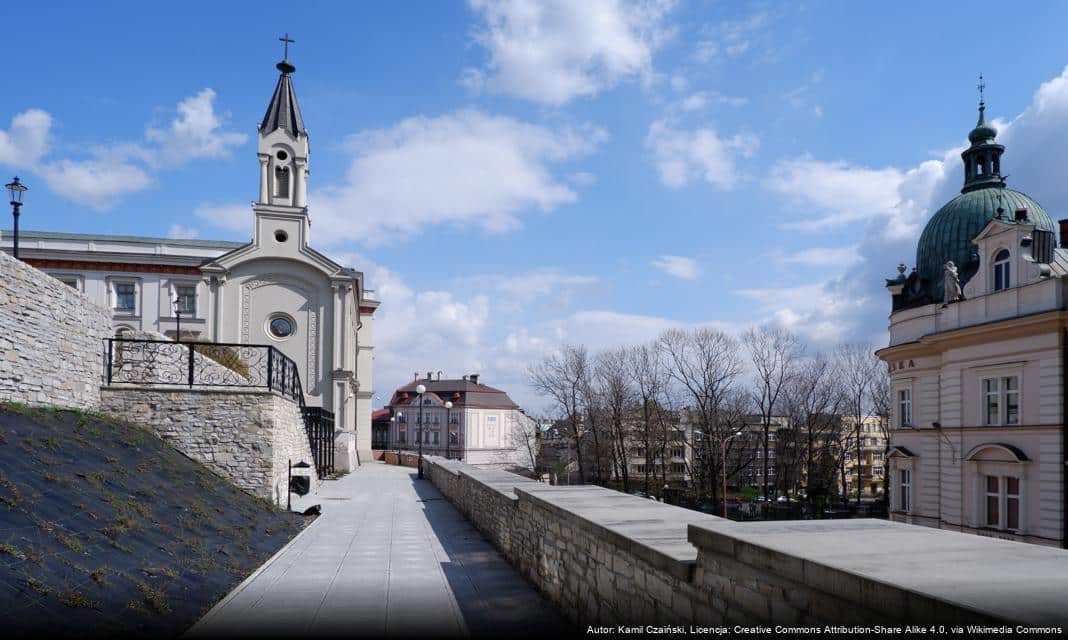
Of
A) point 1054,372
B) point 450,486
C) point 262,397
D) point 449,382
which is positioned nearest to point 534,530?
point 262,397

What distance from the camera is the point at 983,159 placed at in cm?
3259

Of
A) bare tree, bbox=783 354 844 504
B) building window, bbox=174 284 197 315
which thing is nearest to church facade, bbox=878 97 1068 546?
bare tree, bbox=783 354 844 504

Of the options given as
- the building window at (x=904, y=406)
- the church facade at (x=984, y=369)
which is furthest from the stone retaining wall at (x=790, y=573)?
the building window at (x=904, y=406)

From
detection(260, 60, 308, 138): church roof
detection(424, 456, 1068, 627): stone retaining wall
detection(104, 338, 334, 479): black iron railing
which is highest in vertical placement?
detection(260, 60, 308, 138): church roof

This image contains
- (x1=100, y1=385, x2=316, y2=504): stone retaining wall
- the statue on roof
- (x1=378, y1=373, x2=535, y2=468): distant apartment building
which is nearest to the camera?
(x1=100, y1=385, x2=316, y2=504): stone retaining wall

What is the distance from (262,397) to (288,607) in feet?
27.9

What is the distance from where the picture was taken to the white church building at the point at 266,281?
136ft

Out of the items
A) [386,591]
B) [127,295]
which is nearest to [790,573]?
[386,591]

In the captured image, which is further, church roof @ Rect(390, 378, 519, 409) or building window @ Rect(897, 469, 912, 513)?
church roof @ Rect(390, 378, 519, 409)

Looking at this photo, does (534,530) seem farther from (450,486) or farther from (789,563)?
(450,486)

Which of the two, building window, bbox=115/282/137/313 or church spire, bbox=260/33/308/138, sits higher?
church spire, bbox=260/33/308/138

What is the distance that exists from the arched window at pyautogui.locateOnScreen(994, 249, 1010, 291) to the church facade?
0.04m

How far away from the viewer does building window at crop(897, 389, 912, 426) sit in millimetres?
29562

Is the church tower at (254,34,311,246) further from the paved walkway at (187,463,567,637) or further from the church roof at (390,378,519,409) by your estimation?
the church roof at (390,378,519,409)
